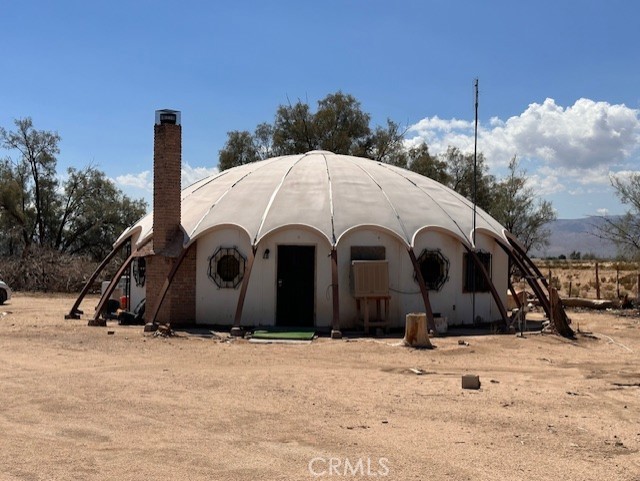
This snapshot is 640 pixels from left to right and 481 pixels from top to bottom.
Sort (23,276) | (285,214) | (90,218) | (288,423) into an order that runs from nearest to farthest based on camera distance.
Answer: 1. (288,423)
2. (285,214)
3. (23,276)
4. (90,218)

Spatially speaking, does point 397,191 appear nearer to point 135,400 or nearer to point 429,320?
point 429,320

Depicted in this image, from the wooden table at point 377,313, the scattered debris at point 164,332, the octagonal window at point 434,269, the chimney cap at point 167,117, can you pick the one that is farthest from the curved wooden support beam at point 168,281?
the octagonal window at point 434,269

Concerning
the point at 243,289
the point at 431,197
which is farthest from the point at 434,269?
the point at 243,289

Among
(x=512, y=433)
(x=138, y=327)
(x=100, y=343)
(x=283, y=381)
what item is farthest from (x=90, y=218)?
(x=512, y=433)

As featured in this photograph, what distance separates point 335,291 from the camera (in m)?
15.6

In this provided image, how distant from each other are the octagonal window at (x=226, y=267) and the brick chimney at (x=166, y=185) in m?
1.23

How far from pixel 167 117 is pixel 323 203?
14.6 feet

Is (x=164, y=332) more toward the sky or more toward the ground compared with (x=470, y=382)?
more toward the sky

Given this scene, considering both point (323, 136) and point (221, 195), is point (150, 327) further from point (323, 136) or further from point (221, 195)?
point (323, 136)

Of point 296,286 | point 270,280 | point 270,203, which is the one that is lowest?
point 296,286

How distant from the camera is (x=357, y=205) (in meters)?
17.2

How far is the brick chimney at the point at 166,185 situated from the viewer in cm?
1697

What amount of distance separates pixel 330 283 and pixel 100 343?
214 inches

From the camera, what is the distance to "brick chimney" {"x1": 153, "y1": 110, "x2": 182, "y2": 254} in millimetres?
16969
